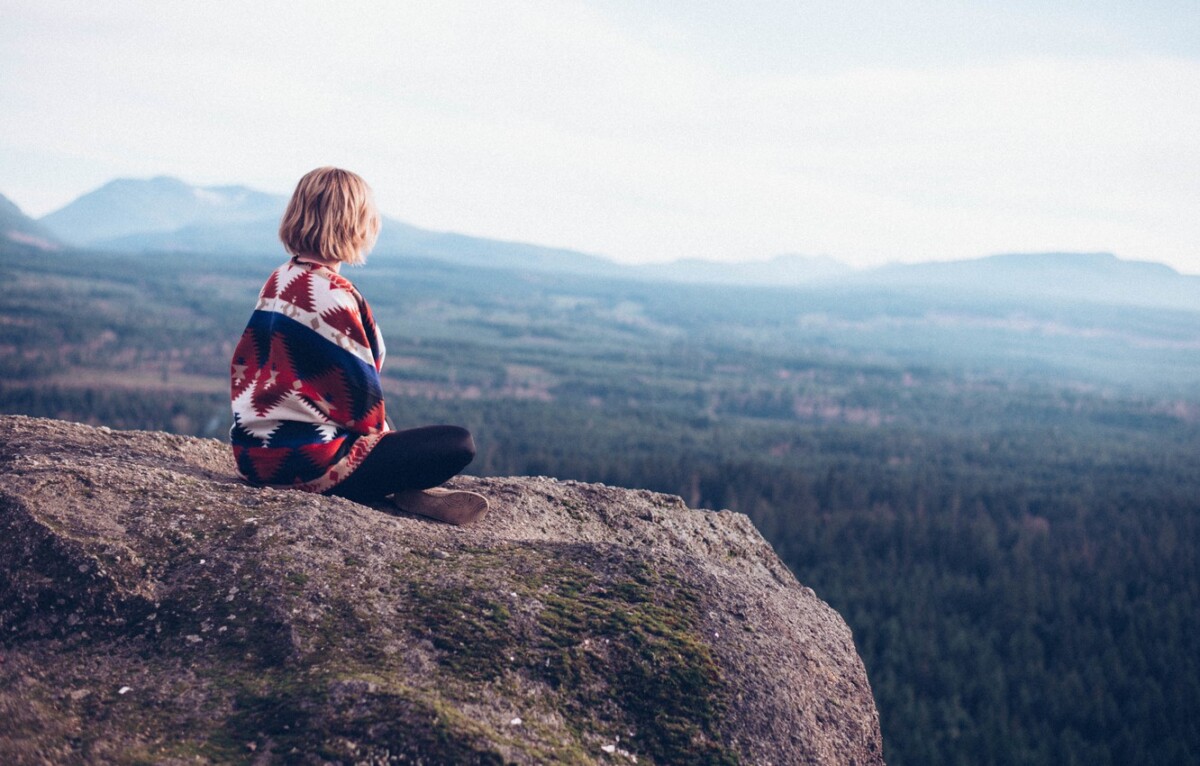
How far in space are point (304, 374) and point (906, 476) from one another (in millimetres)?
69879

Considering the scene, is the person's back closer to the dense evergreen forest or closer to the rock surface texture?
the rock surface texture

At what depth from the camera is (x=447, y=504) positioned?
6629 millimetres

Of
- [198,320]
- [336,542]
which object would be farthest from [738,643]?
[198,320]

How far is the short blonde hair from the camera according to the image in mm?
5902

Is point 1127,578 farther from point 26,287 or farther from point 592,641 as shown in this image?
point 26,287

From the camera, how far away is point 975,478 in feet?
239

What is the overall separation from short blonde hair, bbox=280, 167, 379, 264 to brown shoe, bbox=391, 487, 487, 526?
1.67m

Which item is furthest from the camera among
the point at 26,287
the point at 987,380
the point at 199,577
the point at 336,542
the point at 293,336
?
the point at 987,380

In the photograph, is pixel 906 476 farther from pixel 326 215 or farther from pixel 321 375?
pixel 326 215

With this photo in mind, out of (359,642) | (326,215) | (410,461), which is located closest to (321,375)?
(410,461)

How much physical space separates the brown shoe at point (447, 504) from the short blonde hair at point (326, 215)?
1.67 m

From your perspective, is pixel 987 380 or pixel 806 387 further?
pixel 987 380

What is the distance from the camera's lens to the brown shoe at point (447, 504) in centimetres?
662

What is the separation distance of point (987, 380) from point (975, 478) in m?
99.0
